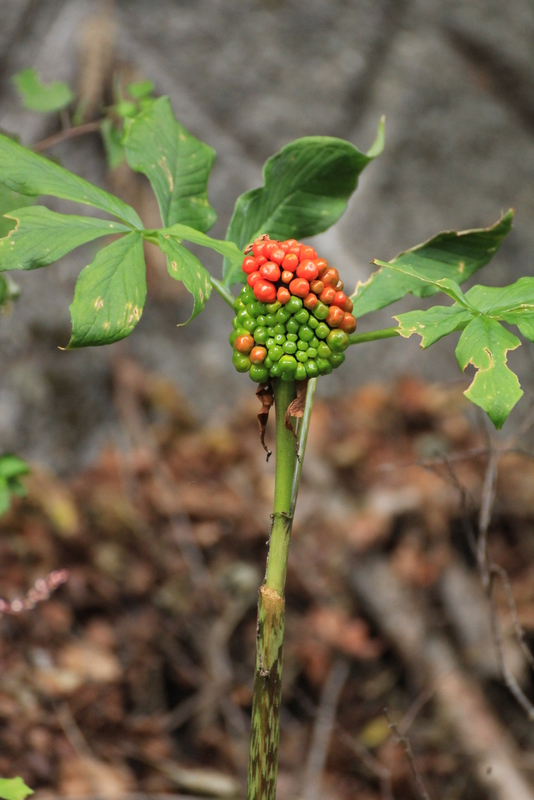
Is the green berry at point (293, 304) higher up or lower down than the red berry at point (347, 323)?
higher up

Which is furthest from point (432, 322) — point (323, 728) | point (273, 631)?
point (323, 728)

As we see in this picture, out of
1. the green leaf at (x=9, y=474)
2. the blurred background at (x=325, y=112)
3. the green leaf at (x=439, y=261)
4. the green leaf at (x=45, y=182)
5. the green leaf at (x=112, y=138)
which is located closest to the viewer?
the green leaf at (x=45, y=182)

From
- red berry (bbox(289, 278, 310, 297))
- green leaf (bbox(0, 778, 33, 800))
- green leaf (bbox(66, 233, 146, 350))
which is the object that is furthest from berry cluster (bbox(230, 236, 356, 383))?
green leaf (bbox(0, 778, 33, 800))

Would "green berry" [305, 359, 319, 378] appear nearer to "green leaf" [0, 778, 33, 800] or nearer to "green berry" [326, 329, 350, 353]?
"green berry" [326, 329, 350, 353]

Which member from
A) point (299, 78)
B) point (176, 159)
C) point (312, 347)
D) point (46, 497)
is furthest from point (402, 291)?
point (299, 78)

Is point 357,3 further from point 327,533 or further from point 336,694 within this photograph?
point 336,694

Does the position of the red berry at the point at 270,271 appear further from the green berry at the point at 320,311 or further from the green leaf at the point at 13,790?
the green leaf at the point at 13,790

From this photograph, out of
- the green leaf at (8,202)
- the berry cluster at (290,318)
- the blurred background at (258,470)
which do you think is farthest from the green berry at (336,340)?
the blurred background at (258,470)

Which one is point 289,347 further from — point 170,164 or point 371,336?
point 170,164
